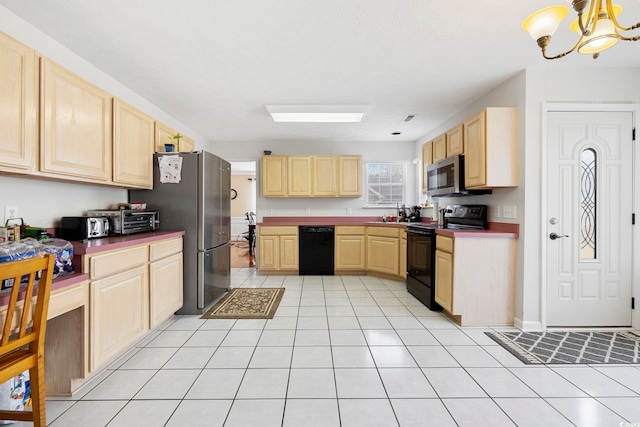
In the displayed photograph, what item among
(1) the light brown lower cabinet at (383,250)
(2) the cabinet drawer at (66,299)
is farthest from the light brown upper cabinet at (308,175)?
(2) the cabinet drawer at (66,299)

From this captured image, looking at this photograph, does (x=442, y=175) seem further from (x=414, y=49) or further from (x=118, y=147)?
(x=118, y=147)

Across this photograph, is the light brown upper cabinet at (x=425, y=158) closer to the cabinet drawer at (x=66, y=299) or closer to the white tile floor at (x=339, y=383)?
the white tile floor at (x=339, y=383)

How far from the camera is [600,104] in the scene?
2.61m

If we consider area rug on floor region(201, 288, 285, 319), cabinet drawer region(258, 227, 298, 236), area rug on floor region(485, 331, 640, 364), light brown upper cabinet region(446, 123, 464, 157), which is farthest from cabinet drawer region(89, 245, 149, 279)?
light brown upper cabinet region(446, 123, 464, 157)

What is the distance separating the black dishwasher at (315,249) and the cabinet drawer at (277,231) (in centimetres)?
12

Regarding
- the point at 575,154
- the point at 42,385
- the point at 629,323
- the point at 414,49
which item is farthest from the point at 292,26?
the point at 629,323

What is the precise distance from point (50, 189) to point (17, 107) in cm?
78

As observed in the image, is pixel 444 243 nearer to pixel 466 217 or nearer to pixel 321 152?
pixel 466 217

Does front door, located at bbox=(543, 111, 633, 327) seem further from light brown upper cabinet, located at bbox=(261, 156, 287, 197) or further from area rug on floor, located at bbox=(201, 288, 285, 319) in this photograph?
light brown upper cabinet, located at bbox=(261, 156, 287, 197)

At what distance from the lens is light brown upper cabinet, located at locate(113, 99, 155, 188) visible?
2.44 metres

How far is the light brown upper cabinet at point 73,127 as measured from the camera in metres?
1.80

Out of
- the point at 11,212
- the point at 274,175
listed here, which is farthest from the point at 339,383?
the point at 274,175

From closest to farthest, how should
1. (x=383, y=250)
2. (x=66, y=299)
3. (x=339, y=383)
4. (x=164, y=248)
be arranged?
(x=66, y=299) < (x=339, y=383) < (x=164, y=248) < (x=383, y=250)

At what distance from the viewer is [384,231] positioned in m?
4.65
